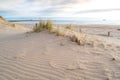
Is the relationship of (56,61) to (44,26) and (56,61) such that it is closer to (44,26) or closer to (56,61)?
(56,61)

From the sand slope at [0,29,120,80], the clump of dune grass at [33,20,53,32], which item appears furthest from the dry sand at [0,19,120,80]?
the clump of dune grass at [33,20,53,32]

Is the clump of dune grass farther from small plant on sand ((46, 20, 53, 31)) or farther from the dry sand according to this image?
the dry sand

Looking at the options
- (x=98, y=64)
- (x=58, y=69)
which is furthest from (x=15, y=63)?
(x=98, y=64)

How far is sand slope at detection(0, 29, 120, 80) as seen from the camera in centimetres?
413

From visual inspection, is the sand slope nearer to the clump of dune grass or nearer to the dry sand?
the dry sand

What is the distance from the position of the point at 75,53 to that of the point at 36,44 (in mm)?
1352

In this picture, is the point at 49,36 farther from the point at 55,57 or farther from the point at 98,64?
the point at 98,64

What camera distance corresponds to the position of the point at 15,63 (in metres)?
4.76

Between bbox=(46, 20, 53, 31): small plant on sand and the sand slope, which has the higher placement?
bbox=(46, 20, 53, 31): small plant on sand

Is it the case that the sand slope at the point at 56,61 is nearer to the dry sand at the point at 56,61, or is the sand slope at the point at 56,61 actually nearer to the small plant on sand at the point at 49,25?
the dry sand at the point at 56,61

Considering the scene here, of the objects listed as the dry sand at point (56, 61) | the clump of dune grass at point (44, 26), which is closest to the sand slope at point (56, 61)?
the dry sand at point (56, 61)

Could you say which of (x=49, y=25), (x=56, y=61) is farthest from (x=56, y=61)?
(x=49, y=25)

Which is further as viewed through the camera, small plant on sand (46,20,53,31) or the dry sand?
small plant on sand (46,20,53,31)

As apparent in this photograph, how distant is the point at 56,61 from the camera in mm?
4797
